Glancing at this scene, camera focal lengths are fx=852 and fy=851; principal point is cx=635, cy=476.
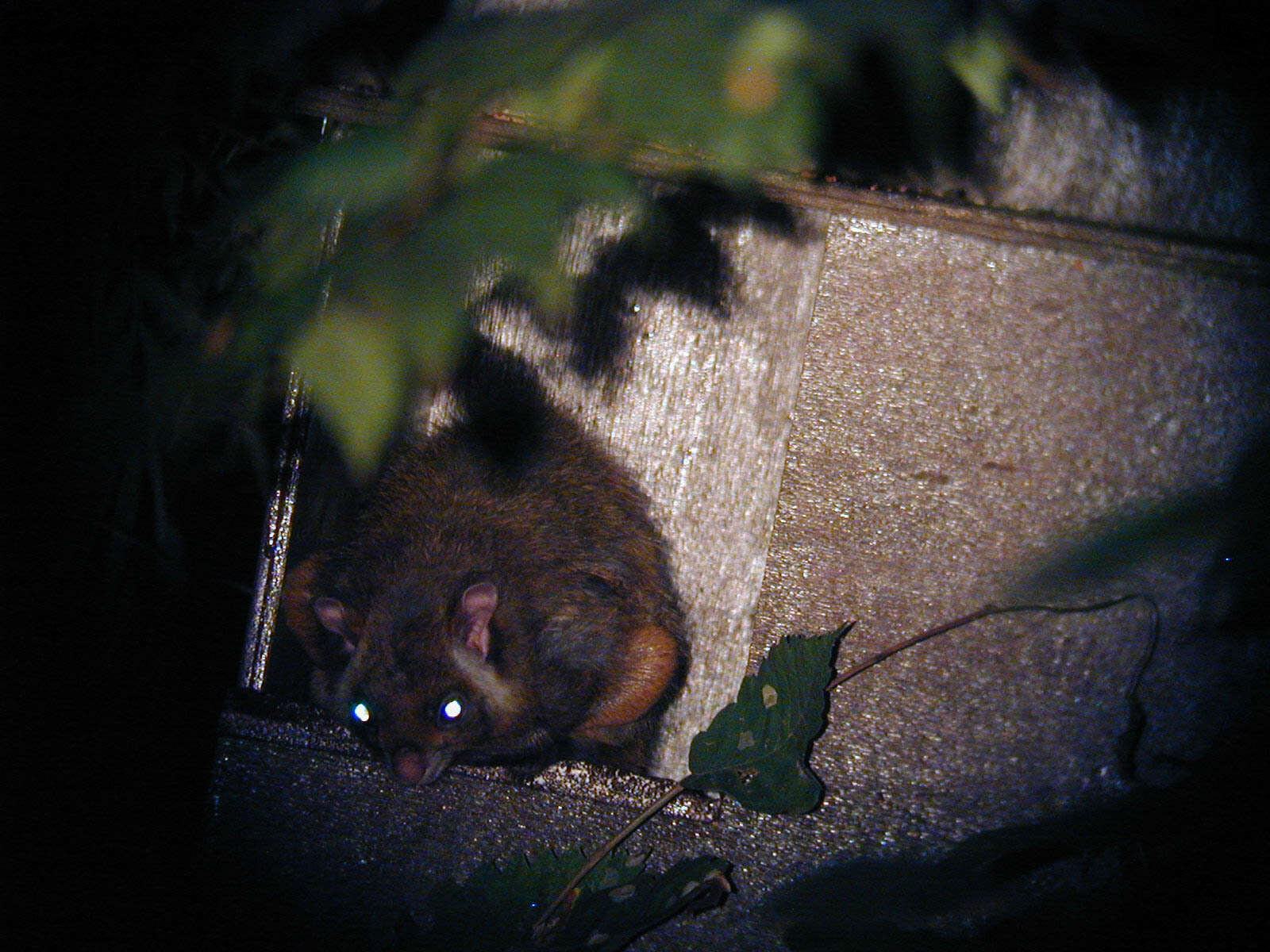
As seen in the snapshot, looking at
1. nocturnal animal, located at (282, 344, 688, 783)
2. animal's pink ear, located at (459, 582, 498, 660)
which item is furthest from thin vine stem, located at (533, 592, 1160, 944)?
animal's pink ear, located at (459, 582, 498, 660)

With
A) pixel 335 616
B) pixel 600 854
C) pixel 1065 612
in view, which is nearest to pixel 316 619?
pixel 335 616

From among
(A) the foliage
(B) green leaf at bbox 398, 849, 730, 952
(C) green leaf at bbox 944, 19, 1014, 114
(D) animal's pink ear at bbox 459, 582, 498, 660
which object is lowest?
(B) green leaf at bbox 398, 849, 730, 952

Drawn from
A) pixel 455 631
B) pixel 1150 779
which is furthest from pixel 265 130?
pixel 1150 779

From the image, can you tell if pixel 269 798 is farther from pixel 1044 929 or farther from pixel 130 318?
pixel 1044 929

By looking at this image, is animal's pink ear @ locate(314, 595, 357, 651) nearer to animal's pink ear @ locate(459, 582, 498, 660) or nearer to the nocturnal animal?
the nocturnal animal

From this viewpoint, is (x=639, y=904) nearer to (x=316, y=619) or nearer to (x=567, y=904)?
(x=567, y=904)

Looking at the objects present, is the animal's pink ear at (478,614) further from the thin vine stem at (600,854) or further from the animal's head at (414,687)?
the thin vine stem at (600,854)

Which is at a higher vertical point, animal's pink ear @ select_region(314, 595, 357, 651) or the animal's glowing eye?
animal's pink ear @ select_region(314, 595, 357, 651)
